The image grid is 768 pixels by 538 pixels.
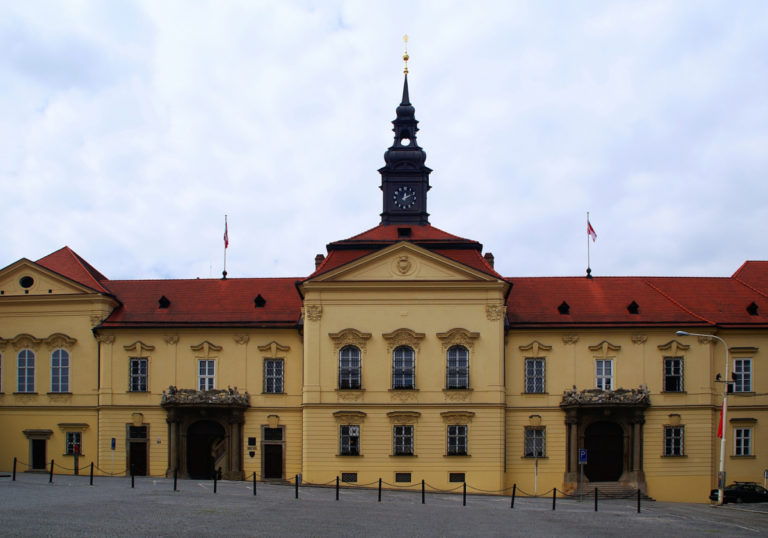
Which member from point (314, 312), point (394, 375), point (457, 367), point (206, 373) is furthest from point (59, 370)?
point (457, 367)

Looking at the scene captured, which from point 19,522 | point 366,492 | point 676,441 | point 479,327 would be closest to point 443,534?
point 19,522

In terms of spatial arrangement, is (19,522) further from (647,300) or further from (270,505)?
(647,300)

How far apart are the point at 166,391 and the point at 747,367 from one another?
29542mm

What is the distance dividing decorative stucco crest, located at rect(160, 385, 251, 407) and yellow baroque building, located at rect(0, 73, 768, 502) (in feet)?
0.36

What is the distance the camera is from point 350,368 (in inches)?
1892

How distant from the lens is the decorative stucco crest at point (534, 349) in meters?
49.5

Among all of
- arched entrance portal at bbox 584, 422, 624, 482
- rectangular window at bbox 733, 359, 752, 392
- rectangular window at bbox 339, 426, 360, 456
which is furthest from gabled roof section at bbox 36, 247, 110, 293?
rectangular window at bbox 733, 359, 752, 392

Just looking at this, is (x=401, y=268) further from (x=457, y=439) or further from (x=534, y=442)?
(x=534, y=442)

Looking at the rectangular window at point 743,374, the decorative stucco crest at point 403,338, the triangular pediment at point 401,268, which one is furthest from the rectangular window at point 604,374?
the decorative stucco crest at point 403,338

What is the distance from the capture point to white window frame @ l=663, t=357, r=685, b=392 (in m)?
49.4

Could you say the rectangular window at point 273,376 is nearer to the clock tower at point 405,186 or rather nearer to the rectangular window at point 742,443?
the clock tower at point 405,186

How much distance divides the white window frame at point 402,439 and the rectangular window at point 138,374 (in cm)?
1327

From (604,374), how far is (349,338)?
1296 cm

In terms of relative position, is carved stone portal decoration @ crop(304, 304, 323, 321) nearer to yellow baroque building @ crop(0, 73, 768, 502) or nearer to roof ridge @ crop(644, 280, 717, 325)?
yellow baroque building @ crop(0, 73, 768, 502)
